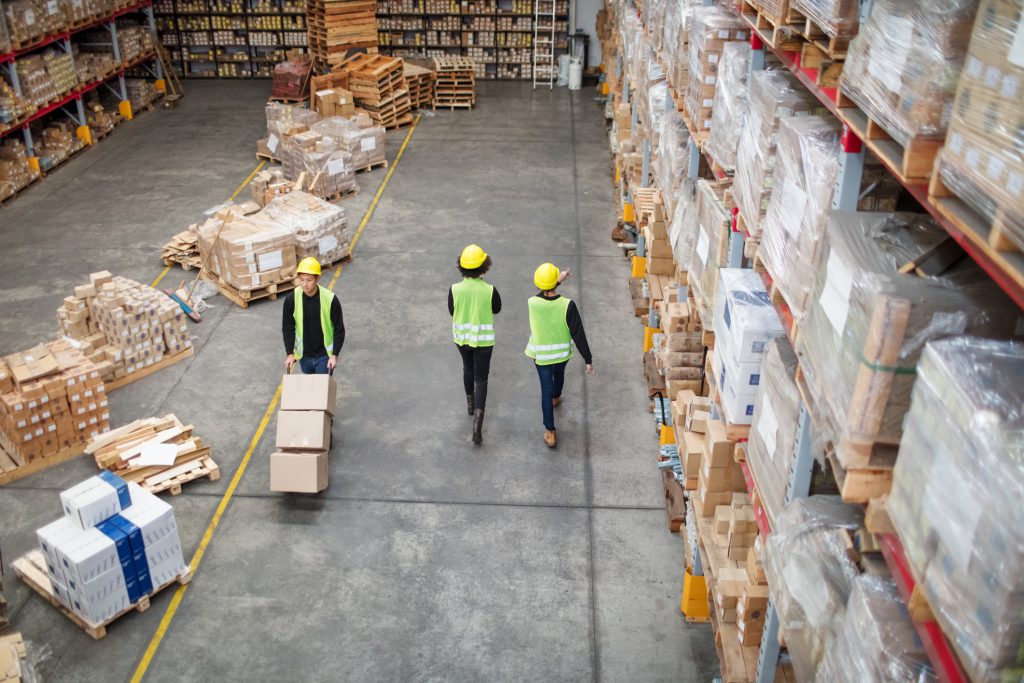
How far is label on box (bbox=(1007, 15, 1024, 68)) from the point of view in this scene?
2328 millimetres

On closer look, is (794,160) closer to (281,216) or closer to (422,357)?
(422,357)

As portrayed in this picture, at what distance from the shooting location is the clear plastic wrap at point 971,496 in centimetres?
225

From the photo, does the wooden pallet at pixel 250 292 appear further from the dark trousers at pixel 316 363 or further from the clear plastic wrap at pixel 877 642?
the clear plastic wrap at pixel 877 642

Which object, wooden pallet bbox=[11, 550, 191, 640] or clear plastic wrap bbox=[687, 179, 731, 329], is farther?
wooden pallet bbox=[11, 550, 191, 640]

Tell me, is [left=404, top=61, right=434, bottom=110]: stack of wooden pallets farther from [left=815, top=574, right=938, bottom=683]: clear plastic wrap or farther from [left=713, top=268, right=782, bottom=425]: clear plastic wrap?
[left=815, top=574, right=938, bottom=683]: clear plastic wrap

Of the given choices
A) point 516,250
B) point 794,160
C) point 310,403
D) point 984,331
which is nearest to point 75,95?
point 516,250

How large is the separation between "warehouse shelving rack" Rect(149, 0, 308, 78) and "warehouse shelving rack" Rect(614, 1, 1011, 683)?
18.1 metres

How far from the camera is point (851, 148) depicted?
3.58 metres

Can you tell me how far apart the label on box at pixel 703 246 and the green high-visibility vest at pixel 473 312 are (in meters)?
2.21

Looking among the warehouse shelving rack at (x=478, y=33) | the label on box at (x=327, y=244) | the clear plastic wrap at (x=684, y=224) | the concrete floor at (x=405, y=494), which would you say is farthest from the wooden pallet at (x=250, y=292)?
the warehouse shelving rack at (x=478, y=33)

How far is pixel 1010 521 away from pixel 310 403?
6409 millimetres

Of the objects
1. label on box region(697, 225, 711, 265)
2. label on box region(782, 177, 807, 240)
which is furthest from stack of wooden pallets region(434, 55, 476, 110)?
label on box region(782, 177, 807, 240)

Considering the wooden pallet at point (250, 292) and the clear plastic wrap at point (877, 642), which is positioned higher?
the clear plastic wrap at point (877, 642)

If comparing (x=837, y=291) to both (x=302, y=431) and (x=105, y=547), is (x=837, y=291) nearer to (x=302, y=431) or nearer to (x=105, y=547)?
(x=105, y=547)
